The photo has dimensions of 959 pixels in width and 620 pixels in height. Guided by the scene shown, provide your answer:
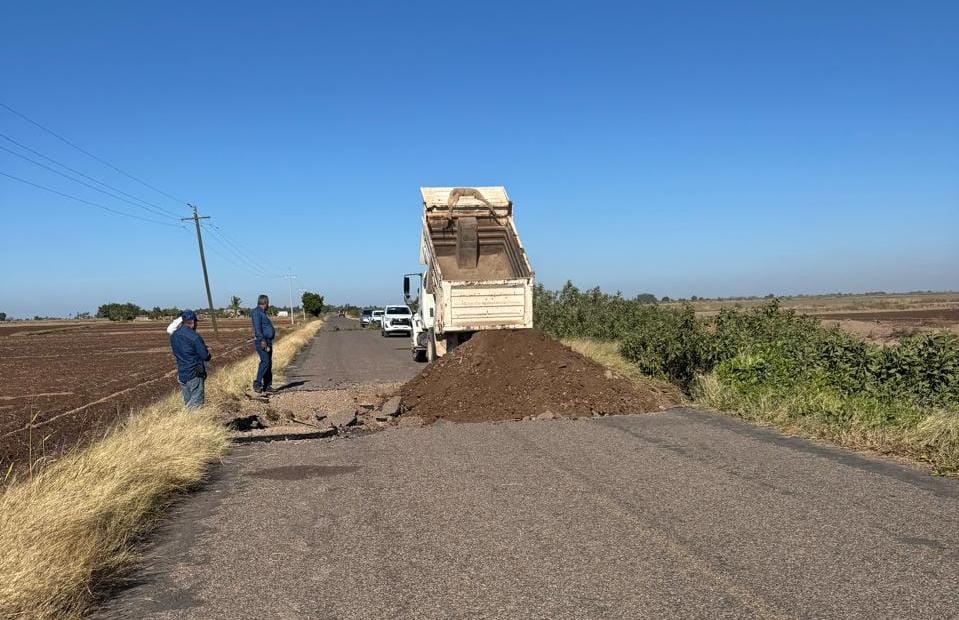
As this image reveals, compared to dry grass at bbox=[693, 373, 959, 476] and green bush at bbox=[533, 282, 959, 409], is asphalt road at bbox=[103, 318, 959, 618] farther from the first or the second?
green bush at bbox=[533, 282, 959, 409]

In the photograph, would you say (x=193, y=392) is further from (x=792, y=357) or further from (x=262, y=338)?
(x=792, y=357)

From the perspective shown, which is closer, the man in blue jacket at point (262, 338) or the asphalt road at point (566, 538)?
the asphalt road at point (566, 538)

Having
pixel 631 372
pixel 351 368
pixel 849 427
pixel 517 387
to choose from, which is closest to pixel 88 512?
pixel 517 387

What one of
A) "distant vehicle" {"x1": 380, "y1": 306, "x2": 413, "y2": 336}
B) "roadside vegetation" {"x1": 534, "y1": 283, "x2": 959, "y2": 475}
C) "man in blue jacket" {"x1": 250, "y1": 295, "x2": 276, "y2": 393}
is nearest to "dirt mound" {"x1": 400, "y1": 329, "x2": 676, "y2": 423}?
"roadside vegetation" {"x1": 534, "y1": 283, "x2": 959, "y2": 475}

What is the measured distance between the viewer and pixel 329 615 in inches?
163

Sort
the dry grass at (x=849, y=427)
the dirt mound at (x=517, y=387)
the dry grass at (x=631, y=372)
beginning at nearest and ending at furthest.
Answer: the dry grass at (x=849, y=427), the dirt mound at (x=517, y=387), the dry grass at (x=631, y=372)

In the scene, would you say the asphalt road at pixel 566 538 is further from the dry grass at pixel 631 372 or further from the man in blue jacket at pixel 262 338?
the man in blue jacket at pixel 262 338

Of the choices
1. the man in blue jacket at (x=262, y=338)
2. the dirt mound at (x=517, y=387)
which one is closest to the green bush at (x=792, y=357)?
the dirt mound at (x=517, y=387)

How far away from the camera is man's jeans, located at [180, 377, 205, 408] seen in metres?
10.8

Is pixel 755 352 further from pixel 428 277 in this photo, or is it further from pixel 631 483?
pixel 428 277

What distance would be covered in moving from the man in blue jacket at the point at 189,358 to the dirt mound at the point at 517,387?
10.3 ft

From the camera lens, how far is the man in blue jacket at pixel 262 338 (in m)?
14.5

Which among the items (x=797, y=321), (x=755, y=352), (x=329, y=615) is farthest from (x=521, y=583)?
(x=797, y=321)

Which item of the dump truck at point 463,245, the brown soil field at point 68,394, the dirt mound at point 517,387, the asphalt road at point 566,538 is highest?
the dump truck at point 463,245
